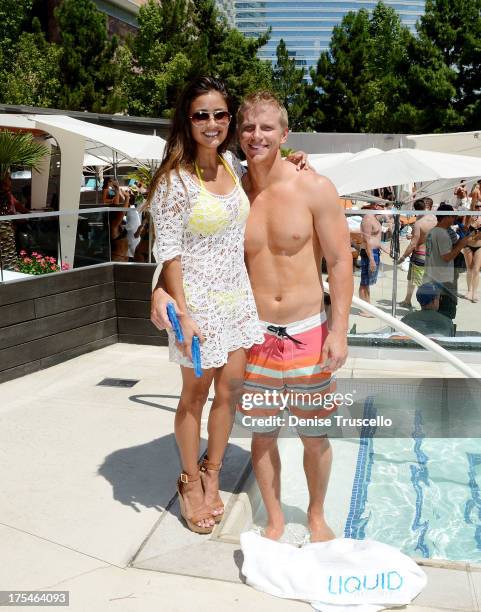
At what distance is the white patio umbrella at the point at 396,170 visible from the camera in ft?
23.7

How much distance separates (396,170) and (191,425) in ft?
16.9

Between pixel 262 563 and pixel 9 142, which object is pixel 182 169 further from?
pixel 9 142

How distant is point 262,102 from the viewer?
2838 millimetres

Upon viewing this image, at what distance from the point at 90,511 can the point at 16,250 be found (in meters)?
3.19

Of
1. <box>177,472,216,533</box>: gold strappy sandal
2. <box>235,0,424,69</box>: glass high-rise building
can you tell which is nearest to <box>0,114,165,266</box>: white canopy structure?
<box>177,472,216,533</box>: gold strappy sandal

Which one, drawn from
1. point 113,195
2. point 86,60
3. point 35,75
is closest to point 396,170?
point 113,195

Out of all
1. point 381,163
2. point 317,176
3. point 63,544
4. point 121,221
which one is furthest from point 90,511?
point 381,163

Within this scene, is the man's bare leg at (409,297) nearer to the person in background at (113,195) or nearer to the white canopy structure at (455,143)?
the person in background at (113,195)

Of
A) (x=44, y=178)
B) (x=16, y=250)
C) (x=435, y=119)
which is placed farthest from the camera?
(x=435, y=119)

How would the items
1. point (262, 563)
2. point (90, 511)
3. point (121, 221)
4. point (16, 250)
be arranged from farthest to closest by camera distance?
point (121, 221) → point (16, 250) → point (90, 511) → point (262, 563)

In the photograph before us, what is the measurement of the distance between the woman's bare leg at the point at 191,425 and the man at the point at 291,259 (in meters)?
0.24

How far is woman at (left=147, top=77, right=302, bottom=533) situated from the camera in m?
2.82

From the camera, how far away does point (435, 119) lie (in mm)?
41688

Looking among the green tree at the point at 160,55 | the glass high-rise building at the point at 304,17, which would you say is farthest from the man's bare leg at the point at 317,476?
the glass high-rise building at the point at 304,17
